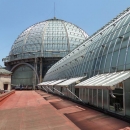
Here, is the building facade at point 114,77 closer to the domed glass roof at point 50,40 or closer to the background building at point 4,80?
the background building at point 4,80

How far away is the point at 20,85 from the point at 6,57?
22349mm

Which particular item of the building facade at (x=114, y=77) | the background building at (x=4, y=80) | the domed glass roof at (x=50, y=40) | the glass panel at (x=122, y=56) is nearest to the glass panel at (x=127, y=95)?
the building facade at (x=114, y=77)

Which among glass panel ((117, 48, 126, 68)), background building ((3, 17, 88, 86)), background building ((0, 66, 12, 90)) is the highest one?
background building ((3, 17, 88, 86))

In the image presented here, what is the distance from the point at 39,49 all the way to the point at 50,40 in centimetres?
737

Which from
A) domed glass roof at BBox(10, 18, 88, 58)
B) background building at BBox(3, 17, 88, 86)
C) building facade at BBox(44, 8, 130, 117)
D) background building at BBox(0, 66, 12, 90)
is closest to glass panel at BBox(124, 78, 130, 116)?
building facade at BBox(44, 8, 130, 117)

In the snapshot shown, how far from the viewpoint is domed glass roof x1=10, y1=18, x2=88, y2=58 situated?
86250 millimetres

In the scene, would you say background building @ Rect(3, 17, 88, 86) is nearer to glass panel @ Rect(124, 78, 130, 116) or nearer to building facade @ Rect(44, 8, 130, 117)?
building facade @ Rect(44, 8, 130, 117)

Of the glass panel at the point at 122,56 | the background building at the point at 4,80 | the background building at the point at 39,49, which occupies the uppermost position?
the background building at the point at 39,49

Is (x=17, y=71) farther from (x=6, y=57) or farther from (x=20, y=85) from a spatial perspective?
(x=6, y=57)

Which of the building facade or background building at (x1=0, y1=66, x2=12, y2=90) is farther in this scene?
background building at (x1=0, y1=66, x2=12, y2=90)

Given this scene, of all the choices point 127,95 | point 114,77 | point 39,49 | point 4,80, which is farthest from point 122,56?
point 39,49

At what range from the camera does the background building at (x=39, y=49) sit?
84.0m

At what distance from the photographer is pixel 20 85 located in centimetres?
8731

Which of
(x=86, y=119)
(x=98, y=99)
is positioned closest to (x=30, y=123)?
(x=86, y=119)
